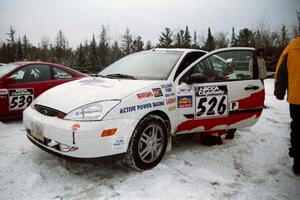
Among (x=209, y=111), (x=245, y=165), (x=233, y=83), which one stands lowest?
(x=245, y=165)

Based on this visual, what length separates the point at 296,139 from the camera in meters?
3.29

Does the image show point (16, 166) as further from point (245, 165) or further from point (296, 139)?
point (296, 139)

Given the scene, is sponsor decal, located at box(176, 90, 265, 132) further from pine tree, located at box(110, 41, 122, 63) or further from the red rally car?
pine tree, located at box(110, 41, 122, 63)

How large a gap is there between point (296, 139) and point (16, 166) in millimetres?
3568

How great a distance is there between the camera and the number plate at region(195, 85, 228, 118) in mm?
3584

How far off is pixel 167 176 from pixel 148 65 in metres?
1.62

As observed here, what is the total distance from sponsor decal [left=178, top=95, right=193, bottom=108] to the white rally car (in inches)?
0.5

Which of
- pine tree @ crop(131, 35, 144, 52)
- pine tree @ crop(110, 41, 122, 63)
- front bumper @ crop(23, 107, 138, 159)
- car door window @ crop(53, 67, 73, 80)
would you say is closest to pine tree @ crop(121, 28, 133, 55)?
pine tree @ crop(131, 35, 144, 52)

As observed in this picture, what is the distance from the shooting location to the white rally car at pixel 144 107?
2.67 metres

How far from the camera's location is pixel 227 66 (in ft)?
13.5

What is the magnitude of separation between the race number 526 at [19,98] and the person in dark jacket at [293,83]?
4.65 metres

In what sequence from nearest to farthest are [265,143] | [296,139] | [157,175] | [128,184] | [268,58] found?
1. [128,184]
2. [157,175]
3. [296,139]
4. [265,143]
5. [268,58]

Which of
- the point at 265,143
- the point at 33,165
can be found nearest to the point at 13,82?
the point at 33,165

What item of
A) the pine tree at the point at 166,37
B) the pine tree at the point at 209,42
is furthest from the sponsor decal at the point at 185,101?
the pine tree at the point at 209,42
